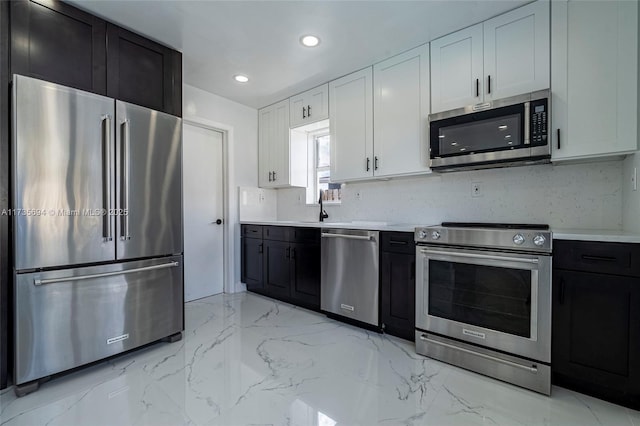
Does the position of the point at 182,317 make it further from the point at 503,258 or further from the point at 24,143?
the point at 503,258

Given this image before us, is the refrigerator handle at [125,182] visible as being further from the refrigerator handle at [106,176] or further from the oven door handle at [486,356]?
the oven door handle at [486,356]

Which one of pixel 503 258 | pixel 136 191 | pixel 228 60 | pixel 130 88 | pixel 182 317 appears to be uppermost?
pixel 228 60

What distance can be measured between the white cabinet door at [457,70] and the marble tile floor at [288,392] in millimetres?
2020

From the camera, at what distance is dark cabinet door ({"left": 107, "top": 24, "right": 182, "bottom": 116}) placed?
220 centimetres

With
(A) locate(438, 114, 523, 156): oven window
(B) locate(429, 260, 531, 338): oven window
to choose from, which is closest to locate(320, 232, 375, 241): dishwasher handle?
(B) locate(429, 260, 531, 338): oven window

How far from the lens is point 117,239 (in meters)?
2.12

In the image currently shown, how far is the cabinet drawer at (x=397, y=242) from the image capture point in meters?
2.37

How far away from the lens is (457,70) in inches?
94.5

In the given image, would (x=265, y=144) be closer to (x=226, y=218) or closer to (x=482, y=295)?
(x=226, y=218)

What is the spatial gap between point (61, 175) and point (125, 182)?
0.35 metres


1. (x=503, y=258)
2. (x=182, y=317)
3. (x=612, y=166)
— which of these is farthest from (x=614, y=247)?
(x=182, y=317)

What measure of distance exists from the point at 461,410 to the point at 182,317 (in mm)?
2133

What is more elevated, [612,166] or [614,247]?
[612,166]

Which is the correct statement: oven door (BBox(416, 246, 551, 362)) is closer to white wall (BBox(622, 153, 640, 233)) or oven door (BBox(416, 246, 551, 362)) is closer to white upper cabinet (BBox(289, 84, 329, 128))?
white wall (BBox(622, 153, 640, 233))
